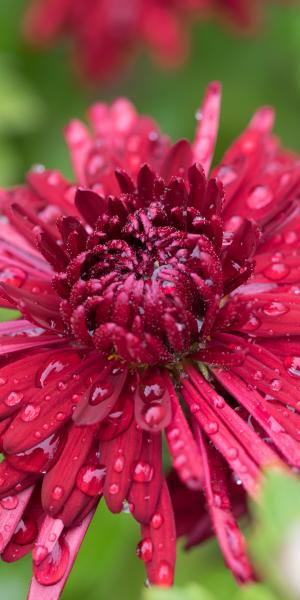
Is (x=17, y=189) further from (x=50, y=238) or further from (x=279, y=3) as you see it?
(x=279, y=3)

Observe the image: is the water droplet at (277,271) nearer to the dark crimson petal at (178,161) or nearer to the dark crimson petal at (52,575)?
the dark crimson petal at (178,161)

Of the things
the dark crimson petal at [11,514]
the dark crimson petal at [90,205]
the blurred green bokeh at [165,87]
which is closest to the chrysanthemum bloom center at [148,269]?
the dark crimson petal at [90,205]

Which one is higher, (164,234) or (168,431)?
(164,234)

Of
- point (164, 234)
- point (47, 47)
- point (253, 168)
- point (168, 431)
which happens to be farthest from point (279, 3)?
point (168, 431)

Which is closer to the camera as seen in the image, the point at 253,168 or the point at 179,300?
the point at 179,300

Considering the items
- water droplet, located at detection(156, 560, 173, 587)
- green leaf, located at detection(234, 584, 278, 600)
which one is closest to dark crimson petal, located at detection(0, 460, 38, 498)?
water droplet, located at detection(156, 560, 173, 587)

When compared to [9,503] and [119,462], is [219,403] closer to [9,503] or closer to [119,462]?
[119,462]

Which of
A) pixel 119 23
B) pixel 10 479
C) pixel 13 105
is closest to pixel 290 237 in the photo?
pixel 10 479
